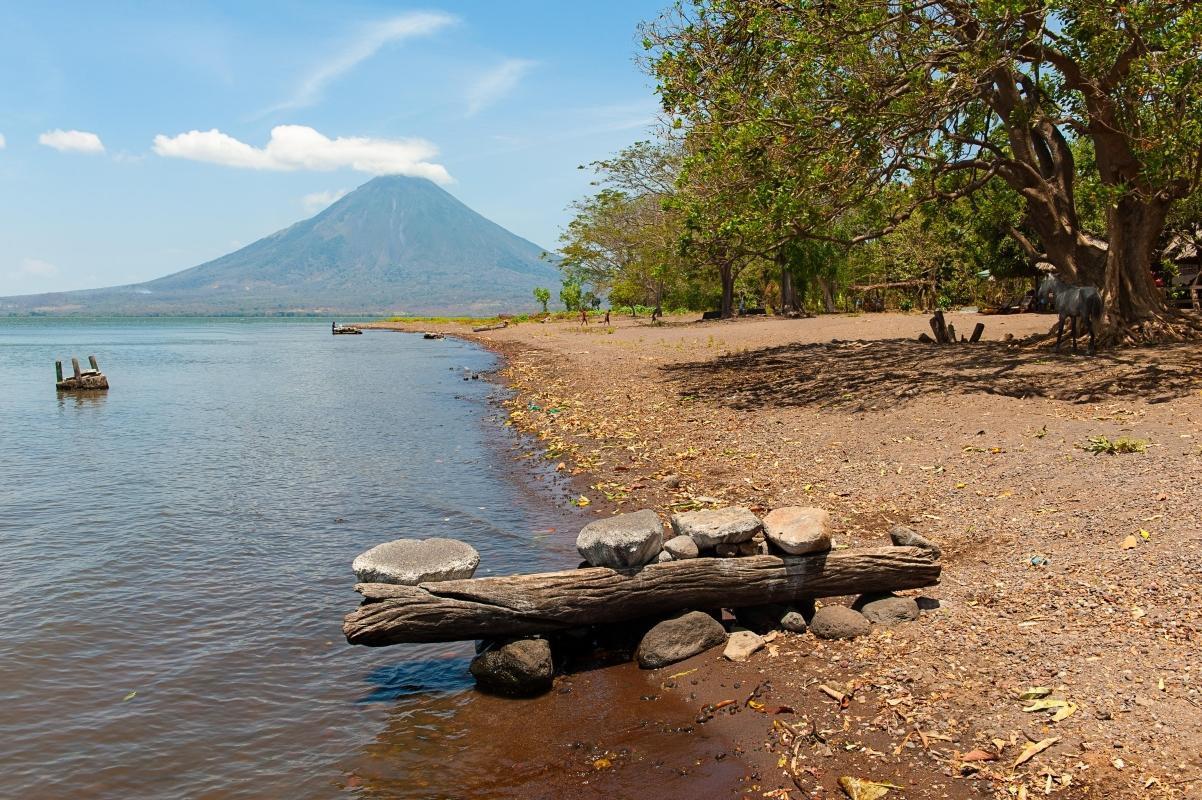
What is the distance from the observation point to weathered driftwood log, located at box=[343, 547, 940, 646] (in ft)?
22.5

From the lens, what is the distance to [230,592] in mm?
10078

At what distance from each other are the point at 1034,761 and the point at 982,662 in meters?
1.22

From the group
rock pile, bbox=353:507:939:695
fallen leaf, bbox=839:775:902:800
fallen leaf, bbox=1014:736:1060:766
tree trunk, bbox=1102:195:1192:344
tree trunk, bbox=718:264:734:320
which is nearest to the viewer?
fallen leaf, bbox=839:775:902:800

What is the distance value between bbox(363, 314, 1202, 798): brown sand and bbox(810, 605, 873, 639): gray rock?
115 mm

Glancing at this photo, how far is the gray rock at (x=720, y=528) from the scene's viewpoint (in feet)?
25.3

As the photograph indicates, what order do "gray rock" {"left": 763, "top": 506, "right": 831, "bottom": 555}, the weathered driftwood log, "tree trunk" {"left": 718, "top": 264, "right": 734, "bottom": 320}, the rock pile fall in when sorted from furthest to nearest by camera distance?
1. "tree trunk" {"left": 718, "top": 264, "right": 734, "bottom": 320}
2. "gray rock" {"left": 763, "top": 506, "right": 831, "bottom": 555}
3. the rock pile
4. the weathered driftwood log

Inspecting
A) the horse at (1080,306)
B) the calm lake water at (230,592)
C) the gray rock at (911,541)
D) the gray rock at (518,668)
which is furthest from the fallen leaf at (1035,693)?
the horse at (1080,306)

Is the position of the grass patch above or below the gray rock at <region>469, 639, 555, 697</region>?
above

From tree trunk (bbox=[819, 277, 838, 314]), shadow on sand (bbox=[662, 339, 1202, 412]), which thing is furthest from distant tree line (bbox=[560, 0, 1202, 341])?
tree trunk (bbox=[819, 277, 838, 314])

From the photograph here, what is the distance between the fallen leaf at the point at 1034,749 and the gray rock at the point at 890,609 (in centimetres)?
200

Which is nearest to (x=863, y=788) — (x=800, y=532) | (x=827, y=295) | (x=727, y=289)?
(x=800, y=532)

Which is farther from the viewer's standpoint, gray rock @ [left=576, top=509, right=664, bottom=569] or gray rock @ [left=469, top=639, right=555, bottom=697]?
gray rock @ [left=576, top=509, right=664, bottom=569]

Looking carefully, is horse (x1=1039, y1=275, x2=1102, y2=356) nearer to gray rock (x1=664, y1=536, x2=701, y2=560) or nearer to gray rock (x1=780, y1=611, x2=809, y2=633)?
gray rock (x1=780, y1=611, x2=809, y2=633)

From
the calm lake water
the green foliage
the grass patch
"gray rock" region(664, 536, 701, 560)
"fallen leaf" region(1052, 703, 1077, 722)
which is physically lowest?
the calm lake water
